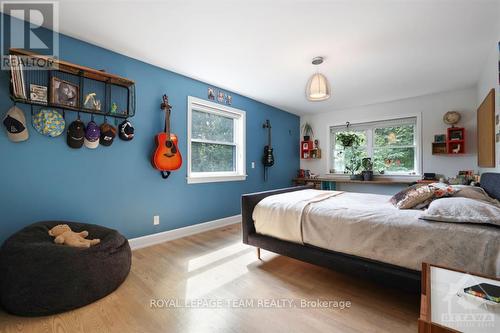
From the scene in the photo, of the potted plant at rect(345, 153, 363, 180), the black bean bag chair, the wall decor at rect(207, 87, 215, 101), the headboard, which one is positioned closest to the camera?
the black bean bag chair

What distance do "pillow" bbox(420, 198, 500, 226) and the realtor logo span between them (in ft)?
11.1

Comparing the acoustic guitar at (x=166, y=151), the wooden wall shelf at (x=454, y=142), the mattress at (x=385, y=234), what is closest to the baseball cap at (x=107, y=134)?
the acoustic guitar at (x=166, y=151)

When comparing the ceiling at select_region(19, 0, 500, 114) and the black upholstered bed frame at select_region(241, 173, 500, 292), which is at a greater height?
the ceiling at select_region(19, 0, 500, 114)

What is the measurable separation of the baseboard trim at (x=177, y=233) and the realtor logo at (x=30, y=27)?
2.13m

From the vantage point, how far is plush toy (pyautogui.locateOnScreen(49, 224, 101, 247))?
182cm

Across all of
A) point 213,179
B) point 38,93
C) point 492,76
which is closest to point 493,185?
point 492,76

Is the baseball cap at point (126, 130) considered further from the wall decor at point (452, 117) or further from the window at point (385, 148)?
the wall decor at point (452, 117)

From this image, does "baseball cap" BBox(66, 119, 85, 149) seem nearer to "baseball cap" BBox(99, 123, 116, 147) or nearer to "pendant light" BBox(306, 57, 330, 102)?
"baseball cap" BBox(99, 123, 116, 147)

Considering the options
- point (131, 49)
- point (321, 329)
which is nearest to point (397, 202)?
point (321, 329)

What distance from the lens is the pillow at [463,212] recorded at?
1.37 meters

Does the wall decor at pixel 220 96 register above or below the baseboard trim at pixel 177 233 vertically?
above

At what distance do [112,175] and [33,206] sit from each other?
708 millimetres

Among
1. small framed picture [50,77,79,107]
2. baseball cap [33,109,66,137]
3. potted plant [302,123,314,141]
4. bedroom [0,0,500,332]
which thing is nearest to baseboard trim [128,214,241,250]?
bedroom [0,0,500,332]

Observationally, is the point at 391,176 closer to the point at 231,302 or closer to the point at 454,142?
the point at 454,142
